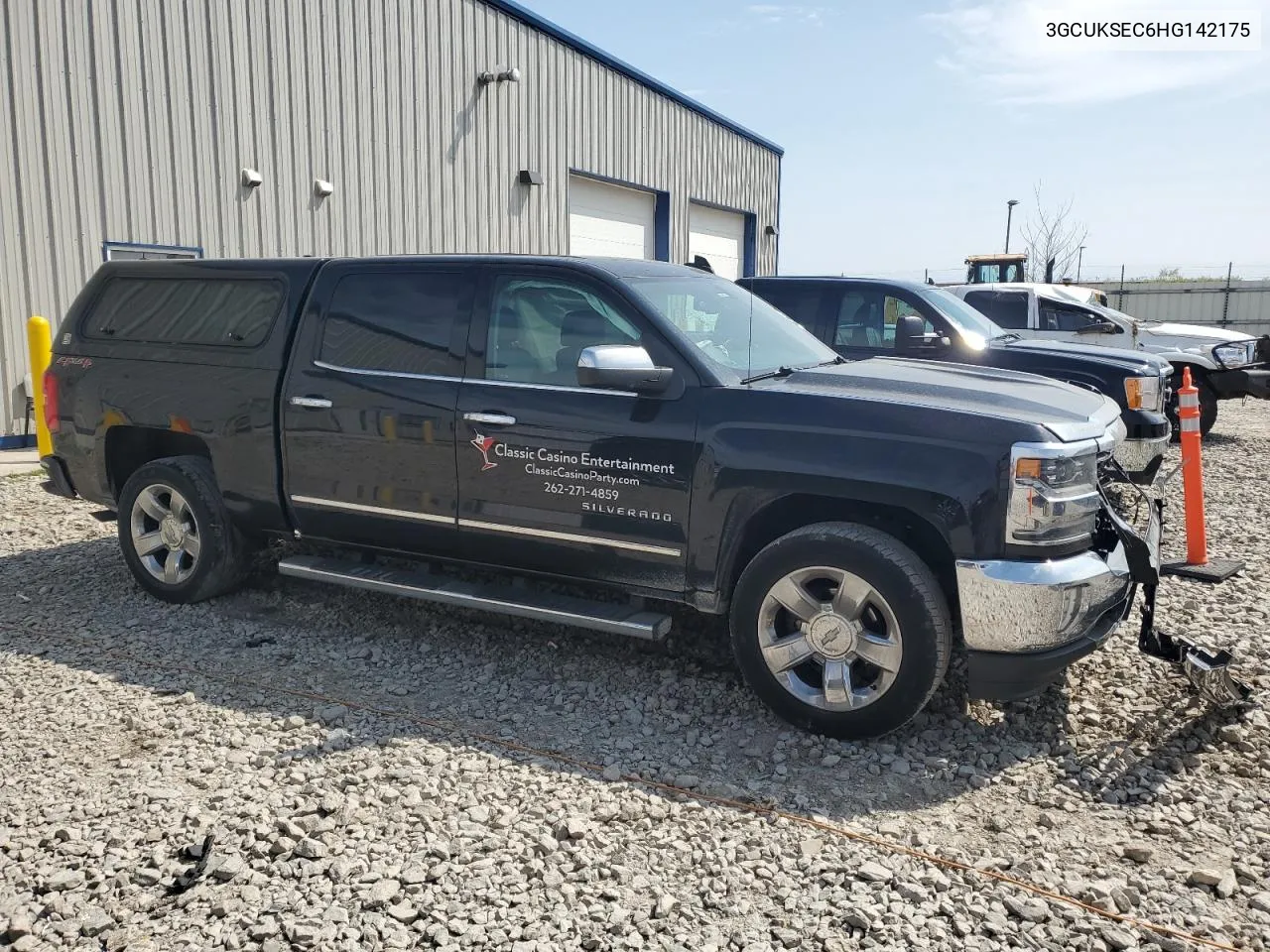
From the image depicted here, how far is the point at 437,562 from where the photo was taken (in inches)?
188

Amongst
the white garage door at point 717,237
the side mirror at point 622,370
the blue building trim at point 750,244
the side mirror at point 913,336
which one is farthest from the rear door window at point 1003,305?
the blue building trim at point 750,244

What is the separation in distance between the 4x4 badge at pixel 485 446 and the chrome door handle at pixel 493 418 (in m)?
0.07

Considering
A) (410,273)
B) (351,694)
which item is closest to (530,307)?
(410,273)

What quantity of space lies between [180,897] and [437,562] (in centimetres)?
215

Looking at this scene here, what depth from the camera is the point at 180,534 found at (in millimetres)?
5336

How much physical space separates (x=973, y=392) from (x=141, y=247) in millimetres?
9600

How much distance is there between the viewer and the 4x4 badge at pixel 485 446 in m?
4.36

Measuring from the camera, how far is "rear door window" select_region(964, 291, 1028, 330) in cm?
1142

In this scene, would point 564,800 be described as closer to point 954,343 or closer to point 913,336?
point 913,336

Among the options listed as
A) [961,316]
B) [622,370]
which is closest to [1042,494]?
[622,370]

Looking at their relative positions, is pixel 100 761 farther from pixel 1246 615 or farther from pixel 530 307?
pixel 1246 615

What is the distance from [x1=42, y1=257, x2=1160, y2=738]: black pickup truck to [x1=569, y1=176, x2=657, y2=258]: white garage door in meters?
12.0

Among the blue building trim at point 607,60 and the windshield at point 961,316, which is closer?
the windshield at point 961,316

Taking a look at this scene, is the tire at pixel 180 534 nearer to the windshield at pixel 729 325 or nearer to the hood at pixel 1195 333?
the windshield at pixel 729 325
